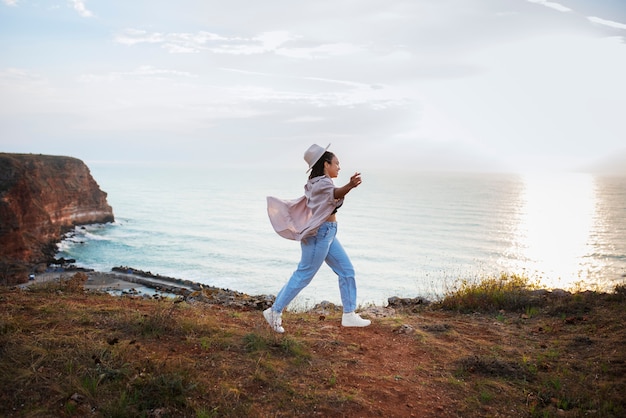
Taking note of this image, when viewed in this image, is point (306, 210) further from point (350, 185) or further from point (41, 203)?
point (41, 203)

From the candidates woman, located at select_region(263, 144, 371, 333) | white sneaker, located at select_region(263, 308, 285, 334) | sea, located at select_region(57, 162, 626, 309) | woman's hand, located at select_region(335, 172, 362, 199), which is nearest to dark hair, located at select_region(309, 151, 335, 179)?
woman, located at select_region(263, 144, 371, 333)

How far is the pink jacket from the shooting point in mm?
5641

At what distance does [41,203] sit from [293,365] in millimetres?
48399

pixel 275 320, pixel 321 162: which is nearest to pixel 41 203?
pixel 275 320

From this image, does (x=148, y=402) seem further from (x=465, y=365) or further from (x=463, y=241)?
(x=463, y=241)

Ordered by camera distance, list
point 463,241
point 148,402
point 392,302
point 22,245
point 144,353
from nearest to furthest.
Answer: point 148,402 → point 144,353 → point 392,302 → point 22,245 → point 463,241

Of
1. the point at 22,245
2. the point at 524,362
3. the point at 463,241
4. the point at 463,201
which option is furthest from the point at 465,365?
the point at 463,201

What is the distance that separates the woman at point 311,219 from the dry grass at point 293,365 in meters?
0.70

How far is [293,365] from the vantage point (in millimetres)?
4789

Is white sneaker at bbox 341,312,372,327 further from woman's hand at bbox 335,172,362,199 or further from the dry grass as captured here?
woman's hand at bbox 335,172,362,199

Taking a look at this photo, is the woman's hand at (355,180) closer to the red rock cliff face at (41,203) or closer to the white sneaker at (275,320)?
the white sneaker at (275,320)

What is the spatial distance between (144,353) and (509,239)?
168ft

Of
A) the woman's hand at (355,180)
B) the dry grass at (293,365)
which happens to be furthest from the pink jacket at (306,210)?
the dry grass at (293,365)

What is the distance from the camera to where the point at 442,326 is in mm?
6617
